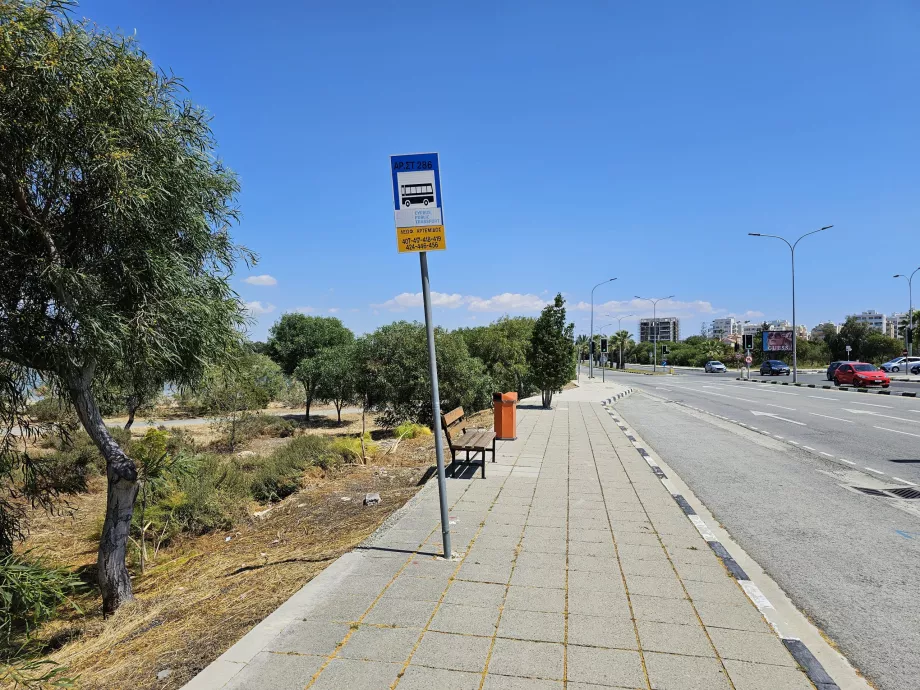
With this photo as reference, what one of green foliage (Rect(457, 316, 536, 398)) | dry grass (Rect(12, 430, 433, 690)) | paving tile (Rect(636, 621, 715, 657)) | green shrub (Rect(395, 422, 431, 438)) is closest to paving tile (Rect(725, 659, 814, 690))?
paving tile (Rect(636, 621, 715, 657))

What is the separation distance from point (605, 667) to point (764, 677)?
33.5 inches

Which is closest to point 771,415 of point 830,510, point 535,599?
point 830,510

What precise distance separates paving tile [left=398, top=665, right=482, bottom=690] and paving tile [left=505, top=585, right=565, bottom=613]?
890 mm

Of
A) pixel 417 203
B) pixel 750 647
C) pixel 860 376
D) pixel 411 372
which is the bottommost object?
pixel 750 647

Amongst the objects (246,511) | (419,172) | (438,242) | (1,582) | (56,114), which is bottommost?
(246,511)

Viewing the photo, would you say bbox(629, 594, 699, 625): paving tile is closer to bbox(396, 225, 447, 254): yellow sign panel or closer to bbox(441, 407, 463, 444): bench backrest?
bbox(396, 225, 447, 254): yellow sign panel

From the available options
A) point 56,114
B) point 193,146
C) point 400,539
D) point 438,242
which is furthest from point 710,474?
point 56,114

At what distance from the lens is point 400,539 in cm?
520

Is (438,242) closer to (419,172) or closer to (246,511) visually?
(419,172)

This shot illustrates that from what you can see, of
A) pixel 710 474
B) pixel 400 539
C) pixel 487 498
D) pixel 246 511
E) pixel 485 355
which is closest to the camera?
pixel 400 539

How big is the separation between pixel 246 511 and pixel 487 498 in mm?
3522

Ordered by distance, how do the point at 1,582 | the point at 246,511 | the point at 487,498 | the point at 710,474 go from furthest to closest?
the point at 710,474 → the point at 246,511 → the point at 487,498 → the point at 1,582

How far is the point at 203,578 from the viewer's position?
5340 mm

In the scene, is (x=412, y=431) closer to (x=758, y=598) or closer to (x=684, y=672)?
(x=758, y=598)
